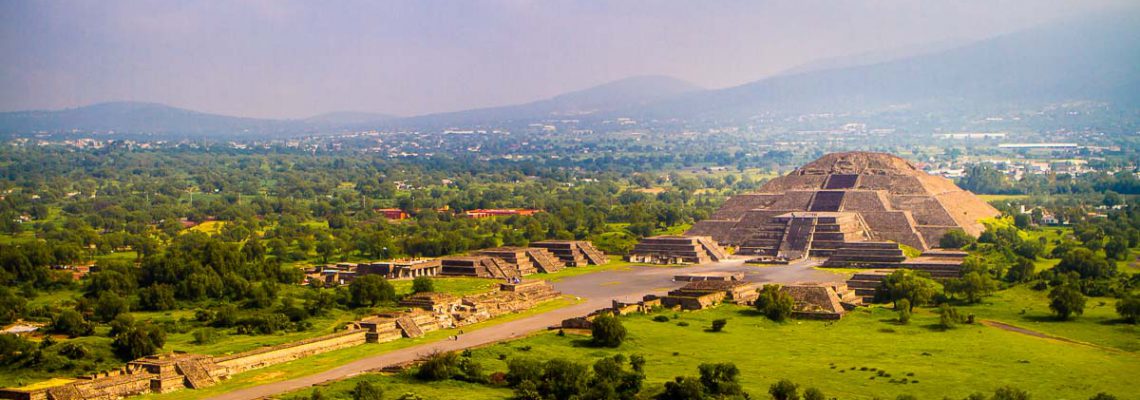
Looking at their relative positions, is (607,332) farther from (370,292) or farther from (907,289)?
(907,289)

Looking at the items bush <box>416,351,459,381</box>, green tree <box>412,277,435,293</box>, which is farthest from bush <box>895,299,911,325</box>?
green tree <box>412,277,435,293</box>

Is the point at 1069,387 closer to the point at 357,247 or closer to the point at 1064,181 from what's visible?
the point at 357,247

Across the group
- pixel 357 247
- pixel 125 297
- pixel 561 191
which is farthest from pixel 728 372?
pixel 561 191

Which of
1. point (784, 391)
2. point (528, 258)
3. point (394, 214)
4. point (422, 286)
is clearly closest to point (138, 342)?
point (422, 286)

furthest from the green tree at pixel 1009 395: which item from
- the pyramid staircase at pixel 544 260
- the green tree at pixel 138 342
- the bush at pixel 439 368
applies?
the pyramid staircase at pixel 544 260

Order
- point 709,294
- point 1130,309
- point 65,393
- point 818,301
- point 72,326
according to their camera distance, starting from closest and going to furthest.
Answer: point 65,393 < point 72,326 < point 1130,309 < point 818,301 < point 709,294
